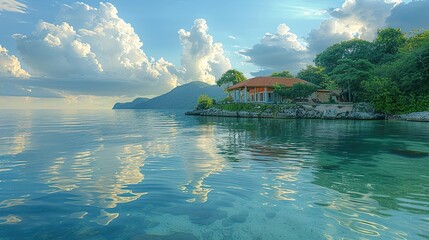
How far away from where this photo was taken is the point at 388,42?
69750mm

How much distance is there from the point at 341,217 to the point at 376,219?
2.36 ft

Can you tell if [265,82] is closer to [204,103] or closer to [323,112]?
[323,112]

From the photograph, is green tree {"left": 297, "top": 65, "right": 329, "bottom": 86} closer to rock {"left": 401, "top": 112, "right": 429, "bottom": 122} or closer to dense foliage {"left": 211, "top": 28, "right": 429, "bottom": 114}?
dense foliage {"left": 211, "top": 28, "right": 429, "bottom": 114}

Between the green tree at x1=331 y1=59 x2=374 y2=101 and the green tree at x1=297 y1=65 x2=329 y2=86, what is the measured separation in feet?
49.6

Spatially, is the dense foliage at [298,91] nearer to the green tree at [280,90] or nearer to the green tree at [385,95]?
the green tree at [280,90]

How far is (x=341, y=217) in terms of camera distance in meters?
6.00

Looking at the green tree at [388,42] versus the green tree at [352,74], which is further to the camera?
the green tree at [388,42]

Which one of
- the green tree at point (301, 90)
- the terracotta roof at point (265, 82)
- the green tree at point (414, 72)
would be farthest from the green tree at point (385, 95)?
the terracotta roof at point (265, 82)

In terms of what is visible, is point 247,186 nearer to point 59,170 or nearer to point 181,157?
point 181,157

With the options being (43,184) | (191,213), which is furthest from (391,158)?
(43,184)

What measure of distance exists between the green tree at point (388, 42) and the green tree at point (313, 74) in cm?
1334

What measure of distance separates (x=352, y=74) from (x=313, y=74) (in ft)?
76.1

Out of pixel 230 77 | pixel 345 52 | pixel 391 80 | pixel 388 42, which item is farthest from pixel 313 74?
pixel 391 80

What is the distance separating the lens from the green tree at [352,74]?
171 ft
